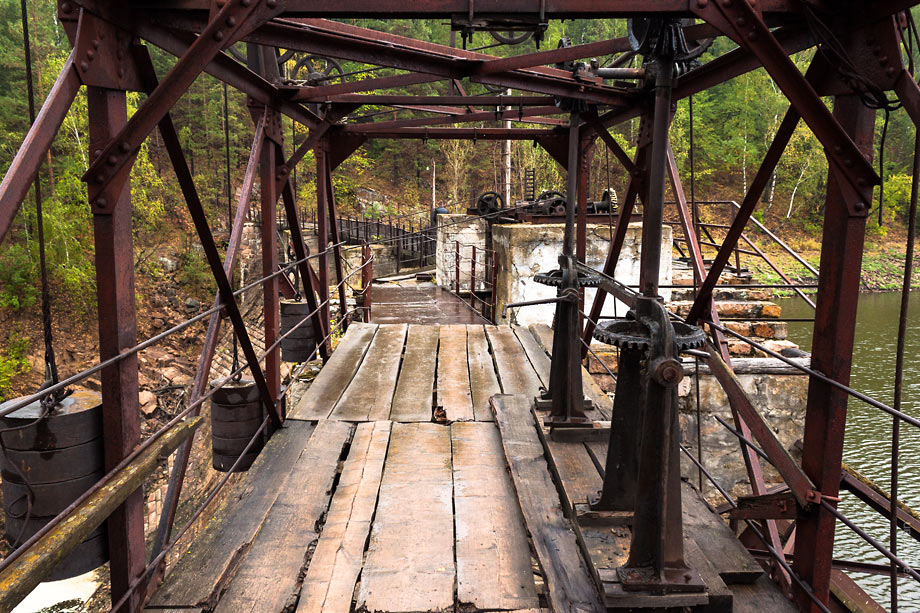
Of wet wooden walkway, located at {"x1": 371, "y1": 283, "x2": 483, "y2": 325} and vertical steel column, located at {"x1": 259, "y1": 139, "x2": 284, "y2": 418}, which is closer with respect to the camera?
vertical steel column, located at {"x1": 259, "y1": 139, "x2": 284, "y2": 418}

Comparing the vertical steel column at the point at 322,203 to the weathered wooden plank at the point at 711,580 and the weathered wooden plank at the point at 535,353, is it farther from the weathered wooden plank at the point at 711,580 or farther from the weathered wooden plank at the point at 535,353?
the weathered wooden plank at the point at 711,580

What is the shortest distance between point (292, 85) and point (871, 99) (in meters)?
3.74

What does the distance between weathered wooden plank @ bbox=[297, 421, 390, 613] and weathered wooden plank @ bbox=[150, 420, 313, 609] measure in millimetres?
333

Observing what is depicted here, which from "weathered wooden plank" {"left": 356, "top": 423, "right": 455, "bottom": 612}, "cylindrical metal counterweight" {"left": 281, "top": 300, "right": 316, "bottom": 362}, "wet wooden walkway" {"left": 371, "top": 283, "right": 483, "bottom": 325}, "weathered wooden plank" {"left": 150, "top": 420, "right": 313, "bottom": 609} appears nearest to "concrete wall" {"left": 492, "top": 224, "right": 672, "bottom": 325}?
"wet wooden walkway" {"left": 371, "top": 283, "right": 483, "bottom": 325}

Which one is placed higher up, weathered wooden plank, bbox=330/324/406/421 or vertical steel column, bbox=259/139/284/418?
vertical steel column, bbox=259/139/284/418

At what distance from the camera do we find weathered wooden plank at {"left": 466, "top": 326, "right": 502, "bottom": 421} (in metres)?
4.75

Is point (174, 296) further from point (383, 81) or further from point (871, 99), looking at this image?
point (871, 99)

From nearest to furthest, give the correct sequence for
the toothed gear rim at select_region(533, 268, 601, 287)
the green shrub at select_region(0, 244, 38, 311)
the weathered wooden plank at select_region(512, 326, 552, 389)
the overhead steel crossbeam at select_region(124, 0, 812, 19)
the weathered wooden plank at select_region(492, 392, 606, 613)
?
the weathered wooden plank at select_region(492, 392, 606, 613) → the overhead steel crossbeam at select_region(124, 0, 812, 19) → the toothed gear rim at select_region(533, 268, 601, 287) → the weathered wooden plank at select_region(512, 326, 552, 389) → the green shrub at select_region(0, 244, 38, 311)

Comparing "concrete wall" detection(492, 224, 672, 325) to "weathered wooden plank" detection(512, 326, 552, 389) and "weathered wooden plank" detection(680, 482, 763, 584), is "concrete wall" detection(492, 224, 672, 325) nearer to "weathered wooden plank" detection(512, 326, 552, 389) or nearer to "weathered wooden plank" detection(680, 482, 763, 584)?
"weathered wooden plank" detection(512, 326, 552, 389)

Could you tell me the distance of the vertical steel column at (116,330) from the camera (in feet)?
7.66

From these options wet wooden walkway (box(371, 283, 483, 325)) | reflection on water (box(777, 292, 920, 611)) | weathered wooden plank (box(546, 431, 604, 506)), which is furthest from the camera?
wet wooden walkway (box(371, 283, 483, 325))

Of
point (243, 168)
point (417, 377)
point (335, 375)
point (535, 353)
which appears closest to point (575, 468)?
point (417, 377)

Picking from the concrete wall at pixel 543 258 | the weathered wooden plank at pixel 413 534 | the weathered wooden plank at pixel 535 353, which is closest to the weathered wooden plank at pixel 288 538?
the weathered wooden plank at pixel 413 534

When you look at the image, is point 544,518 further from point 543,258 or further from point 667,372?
point 543,258
